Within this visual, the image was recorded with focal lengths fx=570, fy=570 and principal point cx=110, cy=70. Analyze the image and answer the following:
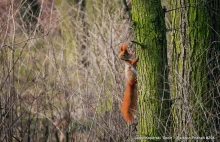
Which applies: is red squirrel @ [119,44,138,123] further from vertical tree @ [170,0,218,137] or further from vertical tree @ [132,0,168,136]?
vertical tree @ [170,0,218,137]

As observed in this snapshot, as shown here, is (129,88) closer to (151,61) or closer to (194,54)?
(151,61)

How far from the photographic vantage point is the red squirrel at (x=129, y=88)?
19.2 ft

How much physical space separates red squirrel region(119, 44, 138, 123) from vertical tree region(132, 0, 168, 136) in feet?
1.14

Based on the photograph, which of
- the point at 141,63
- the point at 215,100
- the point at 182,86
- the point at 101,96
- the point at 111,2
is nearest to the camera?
the point at 182,86

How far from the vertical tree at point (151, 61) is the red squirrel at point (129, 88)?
349 millimetres

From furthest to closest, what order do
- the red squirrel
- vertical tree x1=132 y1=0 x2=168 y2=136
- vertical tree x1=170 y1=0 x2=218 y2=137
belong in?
the red squirrel, vertical tree x1=132 y1=0 x2=168 y2=136, vertical tree x1=170 y1=0 x2=218 y2=137

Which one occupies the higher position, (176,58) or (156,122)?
(176,58)

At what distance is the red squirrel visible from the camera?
19.2ft

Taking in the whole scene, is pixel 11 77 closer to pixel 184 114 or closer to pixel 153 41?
pixel 153 41

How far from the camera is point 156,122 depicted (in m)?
5.41

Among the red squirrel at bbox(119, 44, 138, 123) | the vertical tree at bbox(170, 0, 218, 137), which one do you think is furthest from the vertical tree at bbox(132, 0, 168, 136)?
the red squirrel at bbox(119, 44, 138, 123)

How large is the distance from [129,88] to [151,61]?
26.0 inches

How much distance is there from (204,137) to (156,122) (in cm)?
49

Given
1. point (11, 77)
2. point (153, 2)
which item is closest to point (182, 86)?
point (153, 2)
